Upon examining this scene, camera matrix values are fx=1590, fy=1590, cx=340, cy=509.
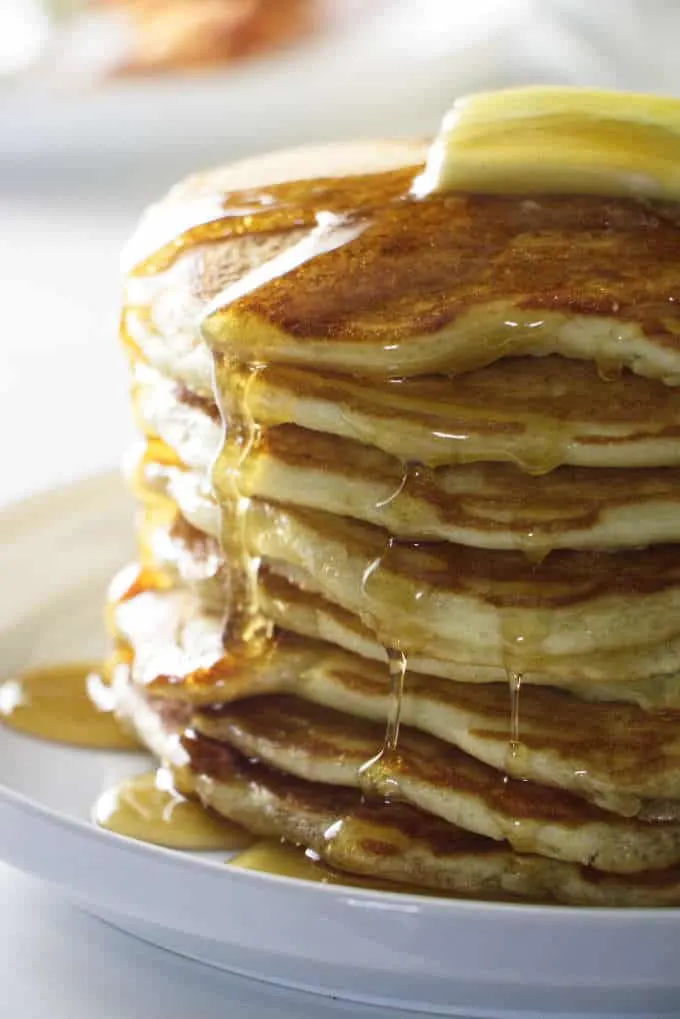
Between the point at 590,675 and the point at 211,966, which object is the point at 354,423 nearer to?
the point at 590,675

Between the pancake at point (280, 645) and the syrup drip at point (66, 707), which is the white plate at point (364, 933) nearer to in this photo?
the pancake at point (280, 645)

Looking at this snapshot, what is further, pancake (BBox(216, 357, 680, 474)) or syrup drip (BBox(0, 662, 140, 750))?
syrup drip (BBox(0, 662, 140, 750))

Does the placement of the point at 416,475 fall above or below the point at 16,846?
above

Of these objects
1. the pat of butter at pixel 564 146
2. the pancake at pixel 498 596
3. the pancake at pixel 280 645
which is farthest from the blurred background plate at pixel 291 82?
the pancake at pixel 498 596

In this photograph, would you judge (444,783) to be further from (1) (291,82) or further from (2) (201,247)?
(1) (291,82)

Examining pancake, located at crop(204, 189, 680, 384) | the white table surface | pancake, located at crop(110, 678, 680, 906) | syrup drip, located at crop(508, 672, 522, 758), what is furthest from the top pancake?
the white table surface

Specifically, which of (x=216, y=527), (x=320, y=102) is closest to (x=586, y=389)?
(x=216, y=527)

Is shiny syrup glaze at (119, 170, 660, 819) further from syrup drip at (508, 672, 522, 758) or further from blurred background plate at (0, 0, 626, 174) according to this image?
blurred background plate at (0, 0, 626, 174)
